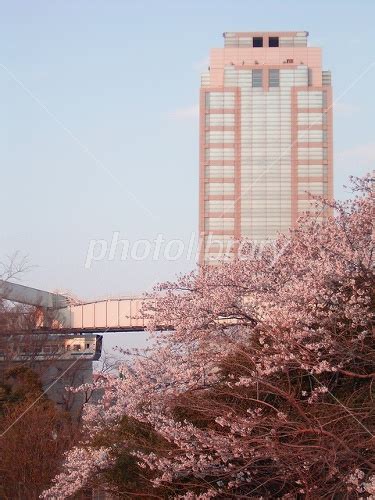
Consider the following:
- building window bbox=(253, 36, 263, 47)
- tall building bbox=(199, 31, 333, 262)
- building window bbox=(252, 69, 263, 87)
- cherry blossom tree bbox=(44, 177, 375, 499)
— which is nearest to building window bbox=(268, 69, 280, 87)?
tall building bbox=(199, 31, 333, 262)

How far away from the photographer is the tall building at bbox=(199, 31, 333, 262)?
85250mm

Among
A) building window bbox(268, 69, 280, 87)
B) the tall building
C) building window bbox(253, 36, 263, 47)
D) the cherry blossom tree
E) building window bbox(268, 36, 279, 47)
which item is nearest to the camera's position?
the cherry blossom tree

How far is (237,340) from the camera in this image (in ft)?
46.6

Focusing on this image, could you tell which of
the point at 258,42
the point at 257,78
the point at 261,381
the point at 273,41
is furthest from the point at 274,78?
the point at 261,381

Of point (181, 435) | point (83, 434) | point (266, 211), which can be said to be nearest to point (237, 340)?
point (181, 435)

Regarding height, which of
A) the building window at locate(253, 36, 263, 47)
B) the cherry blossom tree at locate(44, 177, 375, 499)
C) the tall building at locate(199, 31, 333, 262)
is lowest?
the cherry blossom tree at locate(44, 177, 375, 499)

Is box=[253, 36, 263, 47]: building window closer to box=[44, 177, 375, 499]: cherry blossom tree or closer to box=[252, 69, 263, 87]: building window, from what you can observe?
box=[252, 69, 263, 87]: building window

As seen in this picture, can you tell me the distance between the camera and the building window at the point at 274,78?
285ft

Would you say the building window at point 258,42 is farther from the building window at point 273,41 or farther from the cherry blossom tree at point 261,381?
the cherry blossom tree at point 261,381

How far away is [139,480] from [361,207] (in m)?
5.32

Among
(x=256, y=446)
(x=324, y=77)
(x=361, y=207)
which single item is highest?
(x=324, y=77)

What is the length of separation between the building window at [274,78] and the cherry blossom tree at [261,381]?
73.4 m

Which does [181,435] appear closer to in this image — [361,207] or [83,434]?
[361,207]

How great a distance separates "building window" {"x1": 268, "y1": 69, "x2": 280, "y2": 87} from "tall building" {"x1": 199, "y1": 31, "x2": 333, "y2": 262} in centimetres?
9
